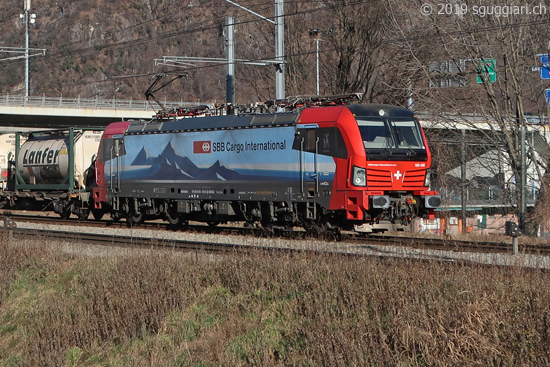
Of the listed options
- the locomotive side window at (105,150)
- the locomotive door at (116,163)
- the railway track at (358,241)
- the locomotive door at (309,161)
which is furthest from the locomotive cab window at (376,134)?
the locomotive side window at (105,150)

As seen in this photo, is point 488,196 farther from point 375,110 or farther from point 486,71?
point 375,110

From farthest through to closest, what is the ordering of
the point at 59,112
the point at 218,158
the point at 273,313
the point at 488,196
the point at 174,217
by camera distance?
the point at 59,112
the point at 488,196
the point at 174,217
the point at 218,158
the point at 273,313

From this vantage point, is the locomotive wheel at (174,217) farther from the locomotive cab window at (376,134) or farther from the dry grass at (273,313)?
the locomotive cab window at (376,134)

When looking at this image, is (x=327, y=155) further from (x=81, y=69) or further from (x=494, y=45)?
(x=81, y=69)

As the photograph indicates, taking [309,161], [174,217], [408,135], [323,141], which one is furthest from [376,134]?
[174,217]

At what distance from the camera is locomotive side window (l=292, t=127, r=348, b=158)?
56.9ft

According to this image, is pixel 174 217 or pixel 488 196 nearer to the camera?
pixel 174 217

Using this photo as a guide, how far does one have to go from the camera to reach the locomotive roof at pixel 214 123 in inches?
741

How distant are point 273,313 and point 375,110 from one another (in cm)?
810

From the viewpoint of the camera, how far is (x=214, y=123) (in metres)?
20.5

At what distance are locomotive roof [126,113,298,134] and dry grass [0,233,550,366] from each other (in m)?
5.74

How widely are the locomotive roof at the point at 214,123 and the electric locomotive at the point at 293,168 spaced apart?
3cm

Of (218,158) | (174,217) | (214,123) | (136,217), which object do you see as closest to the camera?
(218,158)

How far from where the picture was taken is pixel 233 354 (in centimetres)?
989
